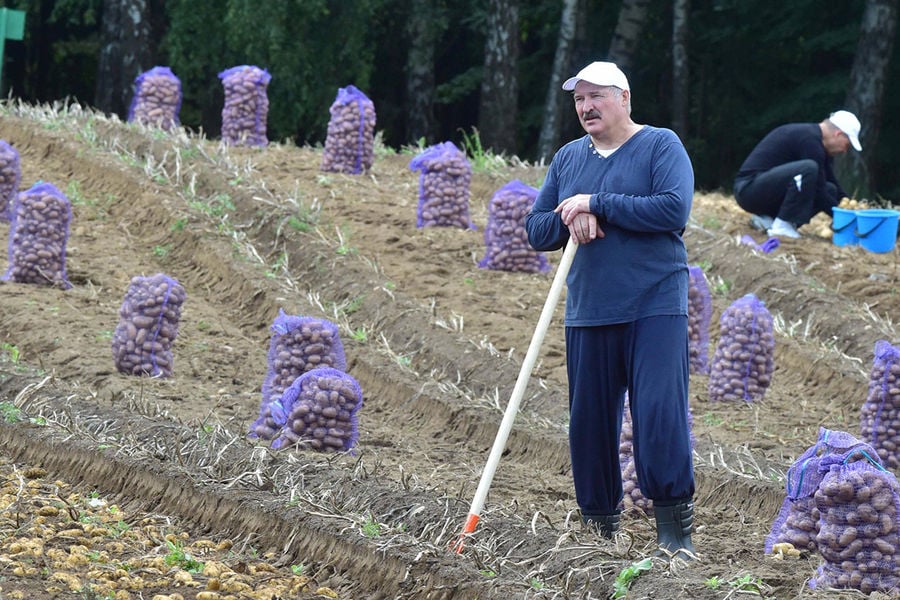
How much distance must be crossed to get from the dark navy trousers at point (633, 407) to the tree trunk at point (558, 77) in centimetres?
1408

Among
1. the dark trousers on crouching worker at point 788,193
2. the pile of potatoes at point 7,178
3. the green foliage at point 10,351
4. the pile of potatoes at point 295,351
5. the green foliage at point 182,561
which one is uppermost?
the dark trousers on crouching worker at point 788,193

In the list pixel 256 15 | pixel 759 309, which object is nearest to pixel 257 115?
pixel 256 15

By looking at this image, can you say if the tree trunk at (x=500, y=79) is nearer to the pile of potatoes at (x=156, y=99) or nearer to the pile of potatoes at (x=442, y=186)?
the pile of potatoes at (x=156, y=99)

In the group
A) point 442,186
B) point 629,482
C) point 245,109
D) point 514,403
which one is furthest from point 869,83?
point 514,403

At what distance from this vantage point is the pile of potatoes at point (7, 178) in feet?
33.9

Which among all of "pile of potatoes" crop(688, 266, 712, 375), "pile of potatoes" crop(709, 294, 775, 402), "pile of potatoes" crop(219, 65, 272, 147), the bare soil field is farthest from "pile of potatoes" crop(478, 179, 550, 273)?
"pile of potatoes" crop(219, 65, 272, 147)

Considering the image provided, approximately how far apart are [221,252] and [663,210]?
571cm

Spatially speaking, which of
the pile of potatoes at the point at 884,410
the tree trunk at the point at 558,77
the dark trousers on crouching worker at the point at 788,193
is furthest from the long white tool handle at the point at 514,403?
the tree trunk at the point at 558,77

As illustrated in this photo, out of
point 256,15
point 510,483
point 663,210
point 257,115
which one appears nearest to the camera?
point 663,210

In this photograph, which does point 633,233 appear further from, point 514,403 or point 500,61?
point 500,61

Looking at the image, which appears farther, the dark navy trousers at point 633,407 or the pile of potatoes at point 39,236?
the pile of potatoes at point 39,236

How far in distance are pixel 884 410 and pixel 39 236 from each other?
202 inches

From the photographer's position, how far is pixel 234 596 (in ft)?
14.9

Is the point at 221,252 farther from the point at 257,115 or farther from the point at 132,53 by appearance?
the point at 132,53
